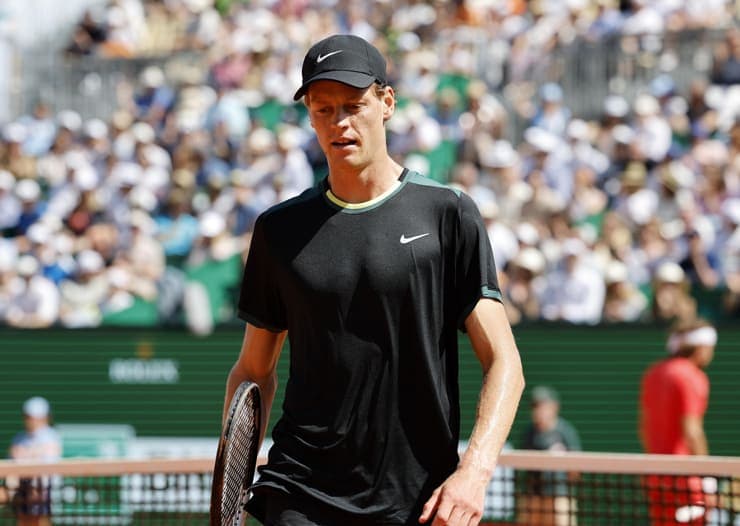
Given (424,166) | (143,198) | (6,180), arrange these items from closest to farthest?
(424,166) < (143,198) < (6,180)

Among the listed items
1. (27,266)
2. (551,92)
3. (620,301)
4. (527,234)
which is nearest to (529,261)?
(527,234)

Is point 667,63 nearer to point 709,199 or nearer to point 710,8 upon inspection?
point 710,8

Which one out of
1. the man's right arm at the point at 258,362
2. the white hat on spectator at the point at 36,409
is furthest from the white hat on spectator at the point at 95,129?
the man's right arm at the point at 258,362

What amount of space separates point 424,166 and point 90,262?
340 centimetres

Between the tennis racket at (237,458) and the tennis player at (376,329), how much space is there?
0.13 meters

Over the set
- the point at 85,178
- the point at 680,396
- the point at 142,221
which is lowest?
the point at 680,396

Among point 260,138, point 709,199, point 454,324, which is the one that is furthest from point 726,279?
point 454,324

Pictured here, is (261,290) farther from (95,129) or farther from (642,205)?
(95,129)

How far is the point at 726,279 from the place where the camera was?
459 inches

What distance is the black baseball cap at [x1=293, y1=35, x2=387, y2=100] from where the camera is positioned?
148 inches

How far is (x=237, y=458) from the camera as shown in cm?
401

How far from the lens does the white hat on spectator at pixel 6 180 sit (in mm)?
16328

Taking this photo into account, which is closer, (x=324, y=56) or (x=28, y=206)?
(x=324, y=56)

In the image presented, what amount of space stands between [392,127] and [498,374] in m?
11.2
